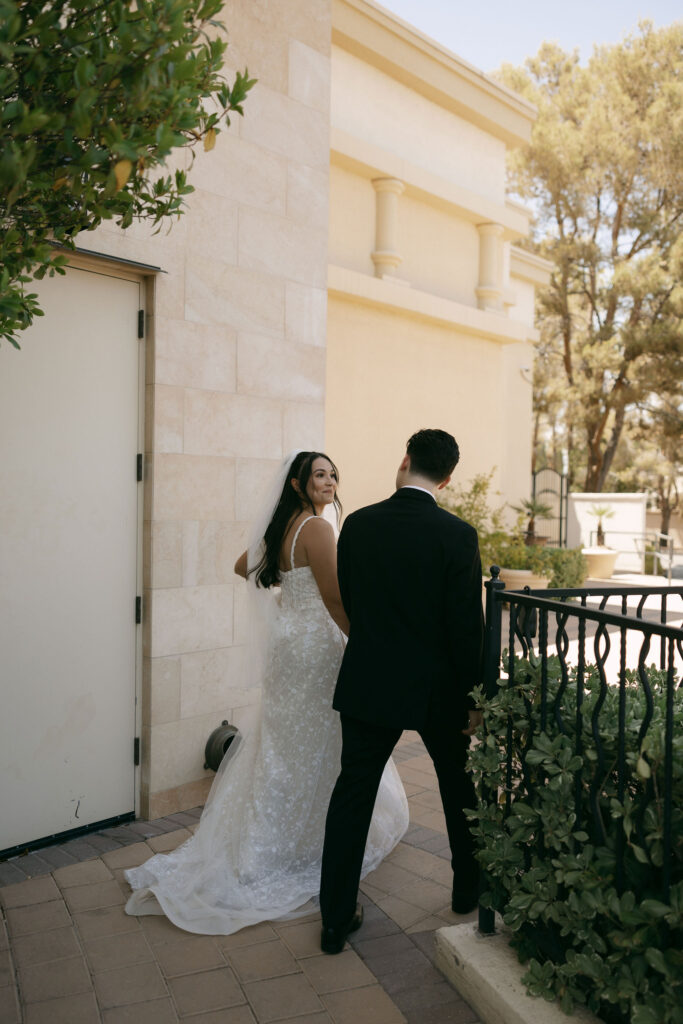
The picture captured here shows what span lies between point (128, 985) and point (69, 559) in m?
1.97

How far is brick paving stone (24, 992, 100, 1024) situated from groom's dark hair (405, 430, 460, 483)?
2166 millimetres

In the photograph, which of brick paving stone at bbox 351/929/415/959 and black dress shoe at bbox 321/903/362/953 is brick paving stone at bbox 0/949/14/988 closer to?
black dress shoe at bbox 321/903/362/953

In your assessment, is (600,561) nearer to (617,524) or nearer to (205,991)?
(617,524)

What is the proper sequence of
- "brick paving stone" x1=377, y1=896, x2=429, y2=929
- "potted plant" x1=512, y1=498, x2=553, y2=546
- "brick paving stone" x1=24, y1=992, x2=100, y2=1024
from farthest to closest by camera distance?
"potted plant" x1=512, y1=498, x2=553, y2=546
"brick paving stone" x1=377, y1=896, x2=429, y2=929
"brick paving stone" x1=24, y1=992, x2=100, y2=1024

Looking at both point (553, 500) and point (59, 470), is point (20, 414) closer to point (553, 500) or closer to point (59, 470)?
point (59, 470)

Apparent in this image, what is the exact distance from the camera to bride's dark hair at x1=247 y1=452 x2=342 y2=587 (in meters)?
3.67

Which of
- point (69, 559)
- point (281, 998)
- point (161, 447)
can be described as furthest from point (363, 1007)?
point (161, 447)

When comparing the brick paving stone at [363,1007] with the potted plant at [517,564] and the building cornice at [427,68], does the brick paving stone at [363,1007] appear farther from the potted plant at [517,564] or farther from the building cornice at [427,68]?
the building cornice at [427,68]

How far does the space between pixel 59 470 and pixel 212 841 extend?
74.7 inches

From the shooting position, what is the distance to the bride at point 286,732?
354 cm

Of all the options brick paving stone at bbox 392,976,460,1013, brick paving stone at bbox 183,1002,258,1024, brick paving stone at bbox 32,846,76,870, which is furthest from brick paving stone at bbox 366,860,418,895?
brick paving stone at bbox 32,846,76,870

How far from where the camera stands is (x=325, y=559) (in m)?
3.54

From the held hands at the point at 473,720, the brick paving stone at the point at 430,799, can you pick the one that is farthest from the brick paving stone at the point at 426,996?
the brick paving stone at the point at 430,799

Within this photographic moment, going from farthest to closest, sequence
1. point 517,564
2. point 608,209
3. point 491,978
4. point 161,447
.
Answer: point 608,209
point 517,564
point 161,447
point 491,978
